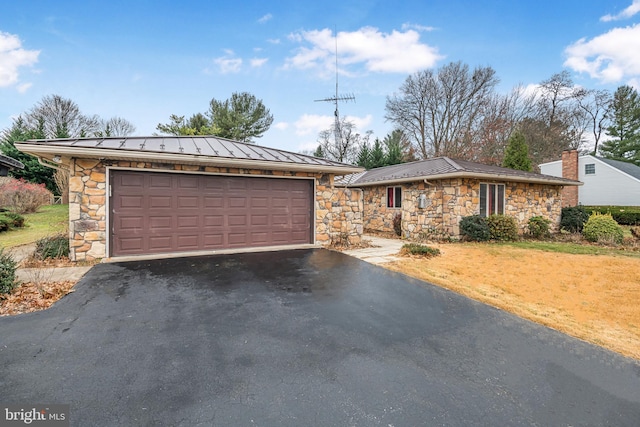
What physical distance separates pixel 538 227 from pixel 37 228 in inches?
781

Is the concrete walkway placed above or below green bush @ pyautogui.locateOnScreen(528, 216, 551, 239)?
below

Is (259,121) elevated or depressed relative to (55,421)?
elevated

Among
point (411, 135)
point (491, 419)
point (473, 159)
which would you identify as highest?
point (411, 135)

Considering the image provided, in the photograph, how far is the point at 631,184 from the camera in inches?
706

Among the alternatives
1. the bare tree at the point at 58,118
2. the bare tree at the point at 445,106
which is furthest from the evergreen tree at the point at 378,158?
the bare tree at the point at 58,118

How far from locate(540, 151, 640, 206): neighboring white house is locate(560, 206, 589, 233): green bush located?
20.7 ft

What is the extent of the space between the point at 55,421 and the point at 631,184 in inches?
1044

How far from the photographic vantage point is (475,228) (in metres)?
9.99

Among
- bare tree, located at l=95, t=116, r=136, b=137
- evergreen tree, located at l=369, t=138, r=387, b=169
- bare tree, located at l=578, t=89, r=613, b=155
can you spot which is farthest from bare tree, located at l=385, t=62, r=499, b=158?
bare tree, located at l=95, t=116, r=136, b=137

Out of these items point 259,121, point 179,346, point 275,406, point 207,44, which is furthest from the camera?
point 259,121

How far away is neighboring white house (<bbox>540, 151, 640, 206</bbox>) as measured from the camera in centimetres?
1787

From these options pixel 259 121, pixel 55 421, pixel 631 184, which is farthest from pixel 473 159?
pixel 55 421

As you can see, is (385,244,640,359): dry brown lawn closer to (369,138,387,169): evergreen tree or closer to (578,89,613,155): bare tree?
(369,138,387,169): evergreen tree

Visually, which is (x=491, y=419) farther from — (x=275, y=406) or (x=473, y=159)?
(x=473, y=159)
